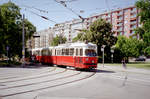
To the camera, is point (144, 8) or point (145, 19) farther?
point (145, 19)

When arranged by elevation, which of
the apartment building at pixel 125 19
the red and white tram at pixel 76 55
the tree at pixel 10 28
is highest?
the apartment building at pixel 125 19

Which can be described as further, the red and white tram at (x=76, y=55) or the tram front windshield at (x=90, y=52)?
the tram front windshield at (x=90, y=52)

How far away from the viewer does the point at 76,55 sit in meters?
16.8

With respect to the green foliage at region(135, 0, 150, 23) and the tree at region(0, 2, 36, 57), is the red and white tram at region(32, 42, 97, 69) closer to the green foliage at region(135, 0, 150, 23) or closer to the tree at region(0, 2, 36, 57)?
the tree at region(0, 2, 36, 57)

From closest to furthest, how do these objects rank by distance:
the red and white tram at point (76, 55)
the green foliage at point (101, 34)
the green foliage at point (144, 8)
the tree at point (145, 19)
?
the red and white tram at point (76, 55) < the tree at point (145, 19) < the green foliage at point (144, 8) < the green foliage at point (101, 34)

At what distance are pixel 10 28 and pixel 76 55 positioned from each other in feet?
45.1

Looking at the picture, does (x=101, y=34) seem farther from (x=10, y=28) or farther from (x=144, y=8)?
(x=10, y=28)

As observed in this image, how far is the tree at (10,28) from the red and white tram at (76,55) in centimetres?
808

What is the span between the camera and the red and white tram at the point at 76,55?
1593cm

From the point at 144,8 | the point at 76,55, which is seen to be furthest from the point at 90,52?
the point at 144,8

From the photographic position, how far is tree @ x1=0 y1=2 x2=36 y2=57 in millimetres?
24497

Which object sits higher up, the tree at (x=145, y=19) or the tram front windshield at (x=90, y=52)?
the tree at (x=145, y=19)

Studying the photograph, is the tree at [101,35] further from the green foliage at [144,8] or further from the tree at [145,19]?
the green foliage at [144,8]

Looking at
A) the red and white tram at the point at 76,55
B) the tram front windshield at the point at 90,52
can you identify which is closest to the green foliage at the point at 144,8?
the red and white tram at the point at 76,55
